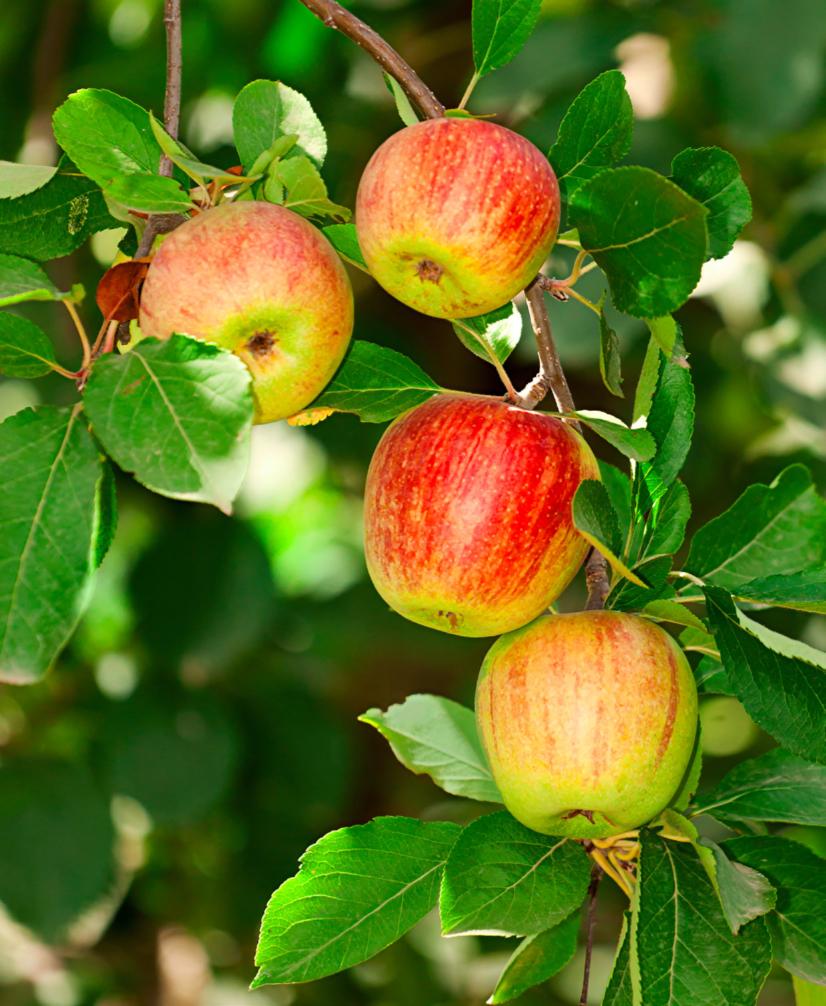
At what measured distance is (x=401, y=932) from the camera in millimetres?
1052

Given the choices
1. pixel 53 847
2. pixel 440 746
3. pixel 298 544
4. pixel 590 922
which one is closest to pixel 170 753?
pixel 53 847

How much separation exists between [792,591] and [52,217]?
0.63 meters

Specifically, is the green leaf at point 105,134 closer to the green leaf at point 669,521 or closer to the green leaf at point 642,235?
the green leaf at point 642,235

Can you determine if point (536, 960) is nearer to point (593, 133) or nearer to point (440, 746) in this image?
point (440, 746)

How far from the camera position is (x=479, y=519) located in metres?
0.98

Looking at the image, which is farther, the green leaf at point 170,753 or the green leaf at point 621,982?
the green leaf at point 170,753

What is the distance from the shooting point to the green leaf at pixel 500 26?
1062 mm

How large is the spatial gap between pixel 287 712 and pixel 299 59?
1236 mm

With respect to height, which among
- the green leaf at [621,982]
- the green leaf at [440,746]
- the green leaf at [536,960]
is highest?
the green leaf at [621,982]

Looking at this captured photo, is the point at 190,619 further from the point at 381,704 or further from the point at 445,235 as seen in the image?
the point at 445,235

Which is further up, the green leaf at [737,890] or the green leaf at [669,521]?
the green leaf at [669,521]

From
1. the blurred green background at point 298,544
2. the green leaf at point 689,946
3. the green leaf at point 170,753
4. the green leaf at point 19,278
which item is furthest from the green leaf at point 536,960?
the green leaf at point 170,753

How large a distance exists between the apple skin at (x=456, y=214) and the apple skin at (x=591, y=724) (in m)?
0.27

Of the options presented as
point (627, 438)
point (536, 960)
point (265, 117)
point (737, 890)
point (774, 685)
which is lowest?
point (536, 960)
